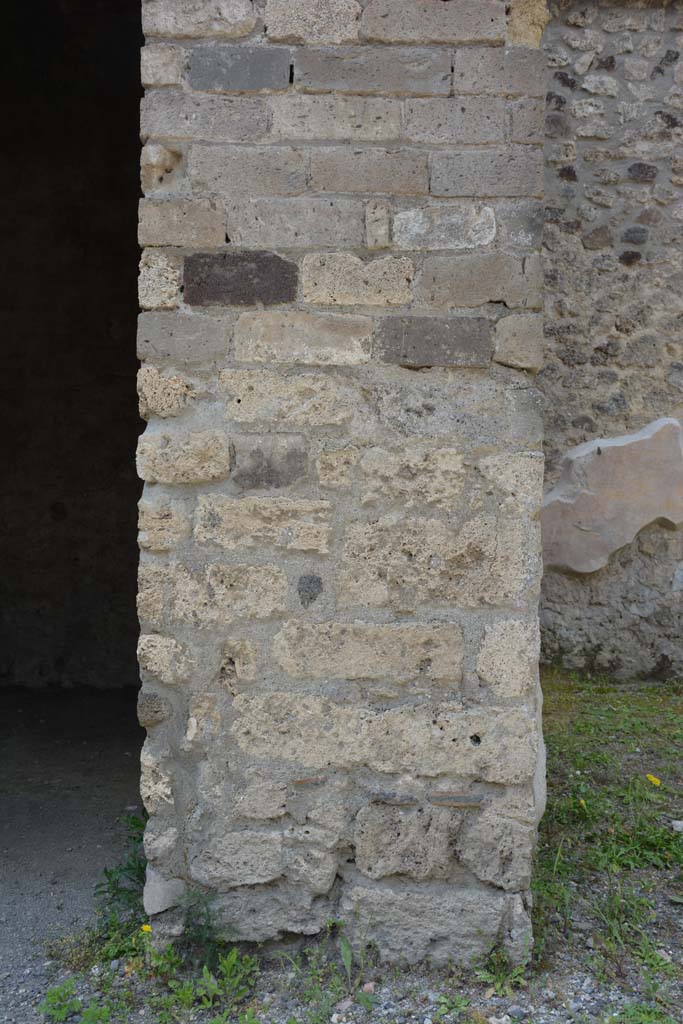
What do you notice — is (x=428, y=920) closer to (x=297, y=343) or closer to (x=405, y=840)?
(x=405, y=840)

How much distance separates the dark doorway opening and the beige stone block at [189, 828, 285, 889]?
3.19 metres

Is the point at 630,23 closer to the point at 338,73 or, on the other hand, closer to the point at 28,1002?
the point at 338,73

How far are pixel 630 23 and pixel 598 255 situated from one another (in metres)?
1.29

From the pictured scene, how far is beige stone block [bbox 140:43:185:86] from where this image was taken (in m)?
2.59

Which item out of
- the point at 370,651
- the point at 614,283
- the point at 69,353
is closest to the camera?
the point at 370,651

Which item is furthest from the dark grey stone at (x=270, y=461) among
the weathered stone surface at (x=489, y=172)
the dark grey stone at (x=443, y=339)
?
the weathered stone surface at (x=489, y=172)

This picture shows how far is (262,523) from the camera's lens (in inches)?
103

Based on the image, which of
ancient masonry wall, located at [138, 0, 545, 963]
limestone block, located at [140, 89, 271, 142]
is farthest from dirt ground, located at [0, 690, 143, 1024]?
limestone block, located at [140, 89, 271, 142]

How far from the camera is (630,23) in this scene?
18.0 feet

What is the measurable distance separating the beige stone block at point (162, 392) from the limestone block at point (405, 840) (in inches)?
47.1

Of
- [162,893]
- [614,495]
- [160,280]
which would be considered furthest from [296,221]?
[614,495]

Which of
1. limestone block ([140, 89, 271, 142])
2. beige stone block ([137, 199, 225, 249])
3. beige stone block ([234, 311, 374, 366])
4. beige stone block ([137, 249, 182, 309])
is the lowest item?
beige stone block ([234, 311, 374, 366])

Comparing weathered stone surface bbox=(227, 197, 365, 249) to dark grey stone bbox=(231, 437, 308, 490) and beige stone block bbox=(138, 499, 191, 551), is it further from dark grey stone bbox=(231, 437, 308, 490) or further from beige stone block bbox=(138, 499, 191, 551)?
beige stone block bbox=(138, 499, 191, 551)

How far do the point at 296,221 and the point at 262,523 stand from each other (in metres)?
0.81
